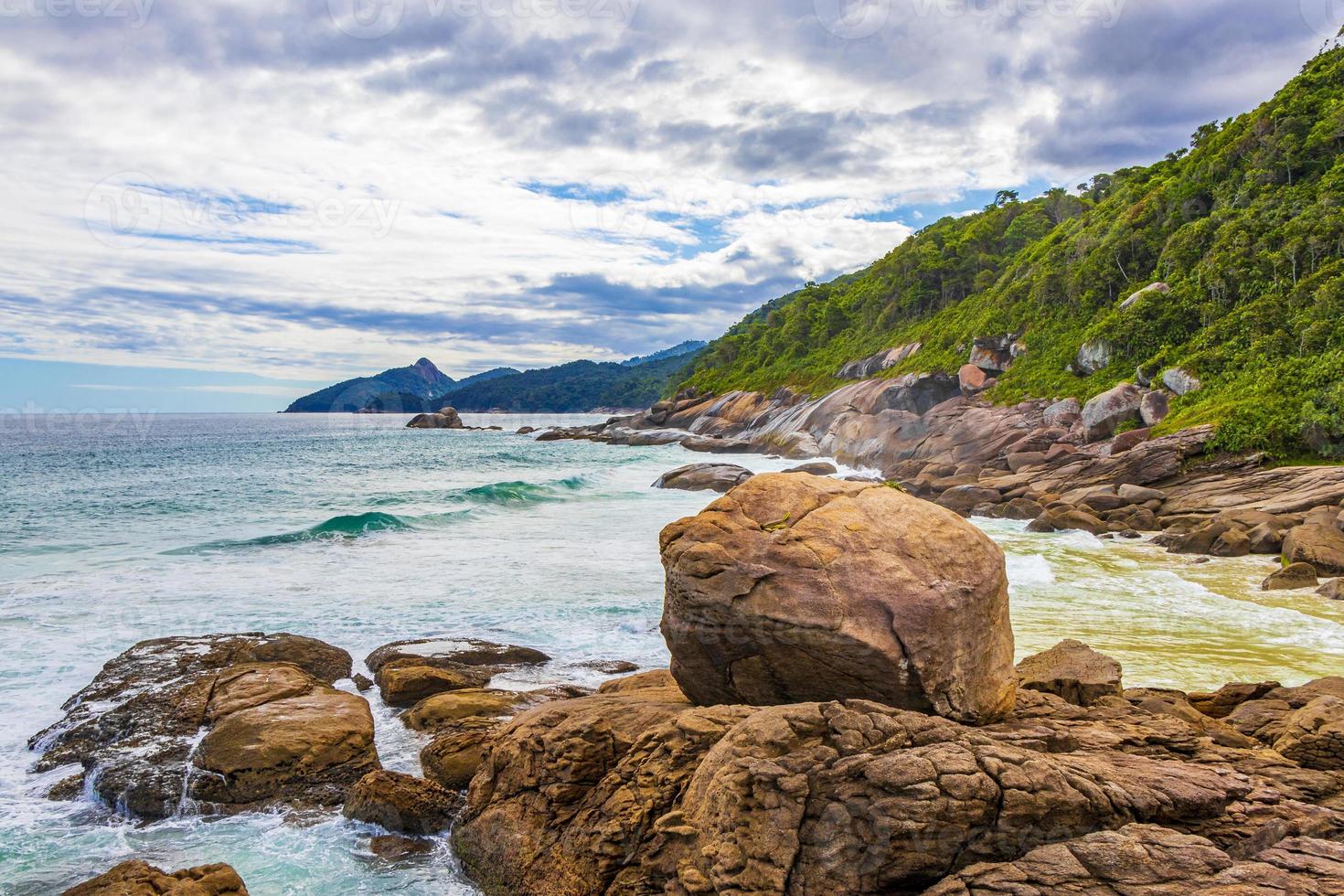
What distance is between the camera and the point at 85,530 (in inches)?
1211

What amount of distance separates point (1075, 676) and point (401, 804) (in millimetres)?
7969

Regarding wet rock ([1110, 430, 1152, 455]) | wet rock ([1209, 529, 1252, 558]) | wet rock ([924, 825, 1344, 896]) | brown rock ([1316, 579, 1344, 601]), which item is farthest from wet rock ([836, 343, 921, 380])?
wet rock ([924, 825, 1344, 896])

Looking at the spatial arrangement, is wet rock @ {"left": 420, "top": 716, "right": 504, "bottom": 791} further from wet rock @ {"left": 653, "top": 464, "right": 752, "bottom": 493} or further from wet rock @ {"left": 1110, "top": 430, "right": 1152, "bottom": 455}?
wet rock @ {"left": 1110, "top": 430, "right": 1152, "bottom": 455}

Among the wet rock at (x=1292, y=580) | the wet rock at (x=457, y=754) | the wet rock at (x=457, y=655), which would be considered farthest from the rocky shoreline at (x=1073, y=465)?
the wet rock at (x=457, y=754)

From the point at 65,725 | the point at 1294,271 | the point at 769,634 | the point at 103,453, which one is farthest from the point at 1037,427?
the point at 103,453

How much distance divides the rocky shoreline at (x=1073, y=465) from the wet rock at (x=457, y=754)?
18.6m

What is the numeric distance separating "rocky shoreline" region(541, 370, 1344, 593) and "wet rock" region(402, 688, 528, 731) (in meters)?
18.1

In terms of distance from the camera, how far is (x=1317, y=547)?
19562 millimetres

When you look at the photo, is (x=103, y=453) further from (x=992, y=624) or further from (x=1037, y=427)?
(x=992, y=624)

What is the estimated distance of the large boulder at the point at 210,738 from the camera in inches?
378

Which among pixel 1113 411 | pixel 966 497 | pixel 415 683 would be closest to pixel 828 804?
pixel 415 683

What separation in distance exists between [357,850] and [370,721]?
2.59 meters

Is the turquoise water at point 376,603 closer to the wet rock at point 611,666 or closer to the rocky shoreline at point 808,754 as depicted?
the wet rock at point 611,666

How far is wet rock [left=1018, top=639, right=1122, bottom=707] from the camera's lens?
29.2ft
